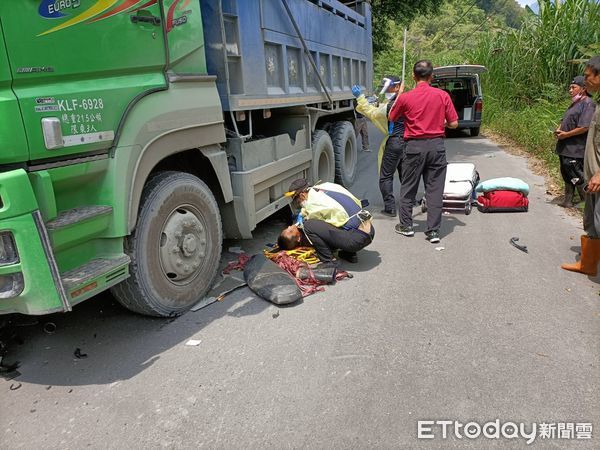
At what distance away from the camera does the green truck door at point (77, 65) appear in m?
2.35

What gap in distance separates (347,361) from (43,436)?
1730 millimetres

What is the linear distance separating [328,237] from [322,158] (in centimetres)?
279

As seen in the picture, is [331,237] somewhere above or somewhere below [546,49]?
below

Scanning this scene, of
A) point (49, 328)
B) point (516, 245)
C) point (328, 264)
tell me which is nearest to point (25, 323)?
point (49, 328)

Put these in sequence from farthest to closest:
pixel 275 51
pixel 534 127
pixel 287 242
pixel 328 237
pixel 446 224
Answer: pixel 534 127
pixel 446 224
pixel 275 51
pixel 287 242
pixel 328 237

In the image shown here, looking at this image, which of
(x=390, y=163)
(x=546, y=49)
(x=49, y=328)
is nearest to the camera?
(x=49, y=328)

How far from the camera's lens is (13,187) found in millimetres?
2273

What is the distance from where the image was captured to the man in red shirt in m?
5.09

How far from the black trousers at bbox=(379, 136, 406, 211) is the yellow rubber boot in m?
2.42

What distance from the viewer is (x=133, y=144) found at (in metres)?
2.92

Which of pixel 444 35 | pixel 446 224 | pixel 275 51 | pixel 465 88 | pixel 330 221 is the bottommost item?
pixel 446 224

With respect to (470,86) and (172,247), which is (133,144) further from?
(470,86)

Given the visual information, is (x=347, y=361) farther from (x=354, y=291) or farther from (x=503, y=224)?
(x=503, y=224)

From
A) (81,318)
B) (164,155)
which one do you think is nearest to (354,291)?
(164,155)
